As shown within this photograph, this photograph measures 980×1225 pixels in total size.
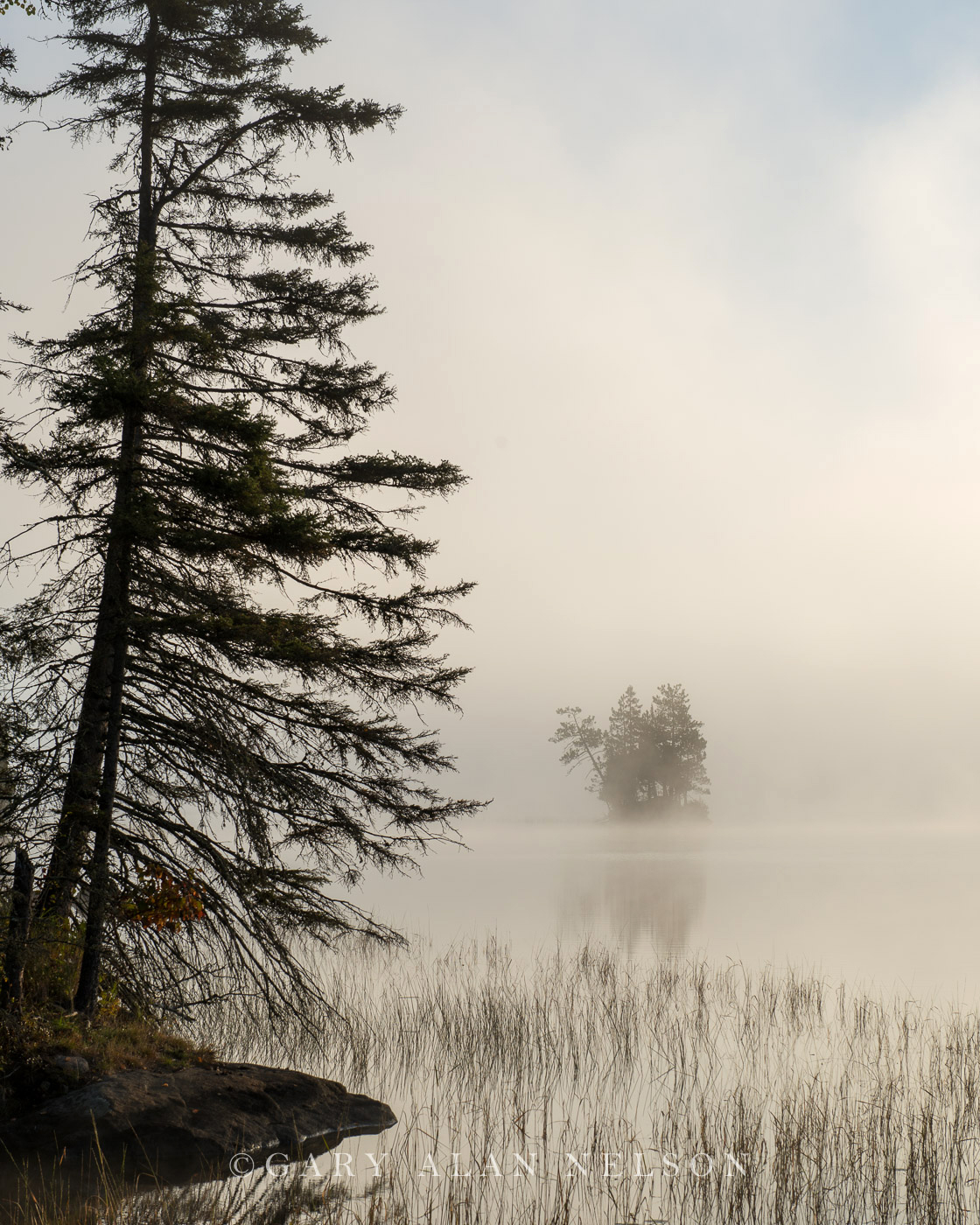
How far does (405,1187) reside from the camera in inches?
309

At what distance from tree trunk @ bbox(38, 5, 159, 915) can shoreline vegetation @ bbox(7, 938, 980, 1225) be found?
360 cm

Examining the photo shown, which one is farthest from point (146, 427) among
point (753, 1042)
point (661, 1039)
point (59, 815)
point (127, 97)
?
point (753, 1042)

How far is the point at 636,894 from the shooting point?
35906 mm

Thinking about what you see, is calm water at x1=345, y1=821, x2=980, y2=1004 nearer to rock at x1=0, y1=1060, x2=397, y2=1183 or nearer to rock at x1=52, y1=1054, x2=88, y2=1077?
rock at x1=0, y1=1060, x2=397, y2=1183

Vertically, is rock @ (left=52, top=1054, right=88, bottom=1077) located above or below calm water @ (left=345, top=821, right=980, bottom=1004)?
above

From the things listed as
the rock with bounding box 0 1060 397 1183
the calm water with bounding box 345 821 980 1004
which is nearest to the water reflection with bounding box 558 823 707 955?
the calm water with bounding box 345 821 980 1004

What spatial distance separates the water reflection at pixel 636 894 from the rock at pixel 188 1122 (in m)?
13.5

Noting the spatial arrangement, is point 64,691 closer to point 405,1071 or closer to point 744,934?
point 405,1071

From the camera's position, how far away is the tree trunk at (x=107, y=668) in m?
9.91

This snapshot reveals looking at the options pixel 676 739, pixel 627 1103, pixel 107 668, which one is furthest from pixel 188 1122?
pixel 676 739

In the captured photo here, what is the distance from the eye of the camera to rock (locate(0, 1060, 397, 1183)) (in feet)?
26.7

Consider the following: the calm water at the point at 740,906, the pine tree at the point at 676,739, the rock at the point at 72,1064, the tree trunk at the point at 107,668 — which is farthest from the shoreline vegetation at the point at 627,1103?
the pine tree at the point at 676,739

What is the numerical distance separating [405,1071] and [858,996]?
858 centimetres

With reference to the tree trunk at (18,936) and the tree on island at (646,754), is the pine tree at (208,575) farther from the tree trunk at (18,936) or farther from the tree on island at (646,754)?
the tree on island at (646,754)
